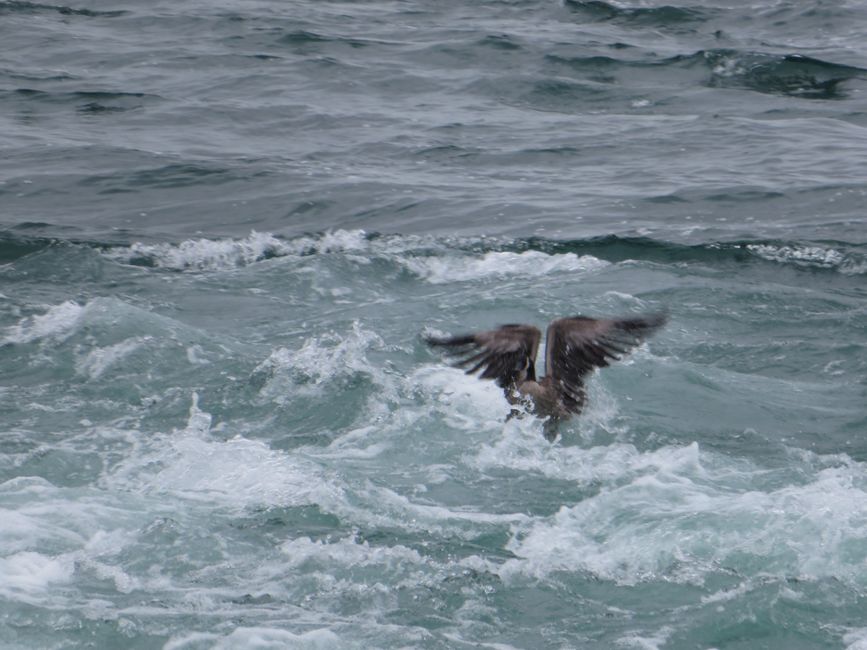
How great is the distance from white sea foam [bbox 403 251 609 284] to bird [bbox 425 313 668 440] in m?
3.32

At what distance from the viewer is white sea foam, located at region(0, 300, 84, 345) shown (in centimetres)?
927

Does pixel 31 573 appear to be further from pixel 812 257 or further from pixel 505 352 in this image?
pixel 812 257

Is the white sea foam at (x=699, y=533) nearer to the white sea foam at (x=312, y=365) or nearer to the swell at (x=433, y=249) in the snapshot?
the white sea foam at (x=312, y=365)

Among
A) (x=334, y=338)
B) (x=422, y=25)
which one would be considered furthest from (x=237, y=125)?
(x=334, y=338)

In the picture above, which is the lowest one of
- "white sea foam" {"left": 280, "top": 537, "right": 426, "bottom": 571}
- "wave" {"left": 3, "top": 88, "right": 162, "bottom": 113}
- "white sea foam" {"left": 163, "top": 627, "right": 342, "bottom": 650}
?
"white sea foam" {"left": 163, "top": 627, "right": 342, "bottom": 650}

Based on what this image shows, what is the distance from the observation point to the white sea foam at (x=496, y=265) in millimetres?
10852

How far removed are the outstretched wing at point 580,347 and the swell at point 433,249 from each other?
150 inches

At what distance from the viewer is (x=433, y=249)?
1142 cm

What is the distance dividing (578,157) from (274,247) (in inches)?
153

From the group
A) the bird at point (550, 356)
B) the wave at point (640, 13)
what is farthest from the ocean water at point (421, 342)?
the wave at point (640, 13)

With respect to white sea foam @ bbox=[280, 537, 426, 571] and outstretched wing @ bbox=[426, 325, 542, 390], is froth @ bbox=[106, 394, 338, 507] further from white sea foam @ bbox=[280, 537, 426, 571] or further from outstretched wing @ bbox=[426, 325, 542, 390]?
outstretched wing @ bbox=[426, 325, 542, 390]

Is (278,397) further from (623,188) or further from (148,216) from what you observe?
(623,188)

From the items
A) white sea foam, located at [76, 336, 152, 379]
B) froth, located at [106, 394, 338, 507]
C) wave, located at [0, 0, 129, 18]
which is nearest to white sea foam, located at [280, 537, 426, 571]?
froth, located at [106, 394, 338, 507]

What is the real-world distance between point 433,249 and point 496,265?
0.58 meters
